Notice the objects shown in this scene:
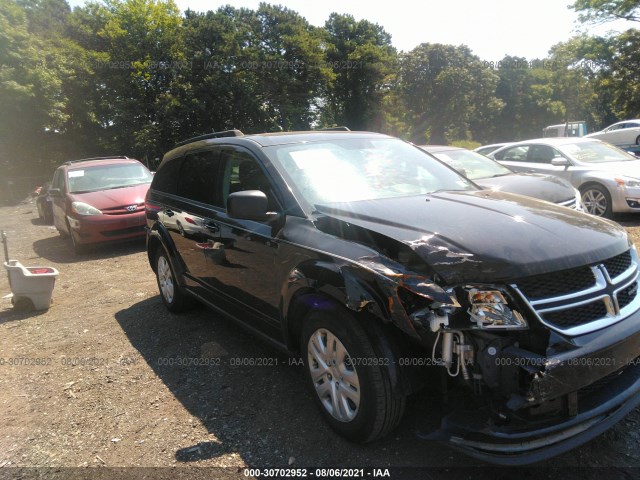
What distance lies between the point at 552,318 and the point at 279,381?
210 centimetres

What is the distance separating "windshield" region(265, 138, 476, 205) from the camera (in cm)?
309

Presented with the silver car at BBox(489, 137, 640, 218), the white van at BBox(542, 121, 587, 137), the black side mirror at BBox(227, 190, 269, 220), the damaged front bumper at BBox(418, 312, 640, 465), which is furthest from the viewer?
the white van at BBox(542, 121, 587, 137)

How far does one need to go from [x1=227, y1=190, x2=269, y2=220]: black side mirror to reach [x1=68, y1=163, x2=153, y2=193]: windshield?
24.6ft

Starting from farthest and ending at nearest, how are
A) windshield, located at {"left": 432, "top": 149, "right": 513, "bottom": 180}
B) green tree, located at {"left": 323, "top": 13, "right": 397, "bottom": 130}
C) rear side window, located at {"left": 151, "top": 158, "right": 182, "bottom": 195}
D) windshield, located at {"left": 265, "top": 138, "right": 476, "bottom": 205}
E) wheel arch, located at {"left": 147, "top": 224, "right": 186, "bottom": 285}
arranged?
green tree, located at {"left": 323, "top": 13, "right": 397, "bottom": 130}, windshield, located at {"left": 432, "top": 149, "right": 513, "bottom": 180}, rear side window, located at {"left": 151, "top": 158, "right": 182, "bottom": 195}, wheel arch, located at {"left": 147, "top": 224, "right": 186, "bottom": 285}, windshield, located at {"left": 265, "top": 138, "right": 476, "bottom": 205}

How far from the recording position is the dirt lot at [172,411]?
2.53m

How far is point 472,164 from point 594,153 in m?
2.92

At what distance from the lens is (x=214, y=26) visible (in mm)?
30953

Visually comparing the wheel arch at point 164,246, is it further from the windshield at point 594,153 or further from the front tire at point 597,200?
the windshield at point 594,153

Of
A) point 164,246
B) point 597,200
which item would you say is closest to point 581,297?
point 164,246

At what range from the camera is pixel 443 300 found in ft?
6.73

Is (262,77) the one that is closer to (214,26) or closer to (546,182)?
(214,26)

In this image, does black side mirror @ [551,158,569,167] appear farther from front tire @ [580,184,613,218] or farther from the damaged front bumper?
the damaged front bumper

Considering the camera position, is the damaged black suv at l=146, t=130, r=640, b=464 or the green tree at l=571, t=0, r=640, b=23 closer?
the damaged black suv at l=146, t=130, r=640, b=464

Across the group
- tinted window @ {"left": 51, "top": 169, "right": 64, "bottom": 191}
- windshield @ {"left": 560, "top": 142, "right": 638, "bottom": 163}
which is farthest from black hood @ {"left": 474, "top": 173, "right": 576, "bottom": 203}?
tinted window @ {"left": 51, "top": 169, "right": 64, "bottom": 191}
